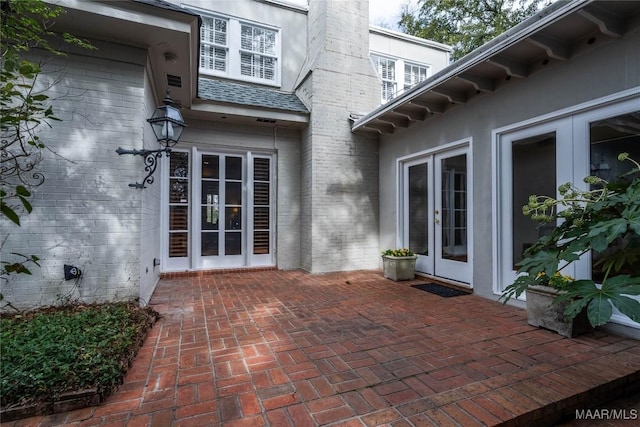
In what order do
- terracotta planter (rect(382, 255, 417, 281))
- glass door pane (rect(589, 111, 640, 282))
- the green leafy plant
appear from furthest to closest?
the green leafy plant < terracotta planter (rect(382, 255, 417, 281)) < glass door pane (rect(589, 111, 640, 282))

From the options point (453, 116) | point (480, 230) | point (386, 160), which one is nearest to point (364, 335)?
point (480, 230)

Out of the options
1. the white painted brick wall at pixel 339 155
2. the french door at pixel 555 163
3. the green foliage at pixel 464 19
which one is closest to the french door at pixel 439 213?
the french door at pixel 555 163

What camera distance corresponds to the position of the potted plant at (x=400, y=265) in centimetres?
525

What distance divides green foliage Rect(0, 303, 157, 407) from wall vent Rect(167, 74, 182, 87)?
10.2ft

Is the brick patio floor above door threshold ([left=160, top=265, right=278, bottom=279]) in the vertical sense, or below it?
below

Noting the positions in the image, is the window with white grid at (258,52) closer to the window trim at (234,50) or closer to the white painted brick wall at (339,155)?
the window trim at (234,50)

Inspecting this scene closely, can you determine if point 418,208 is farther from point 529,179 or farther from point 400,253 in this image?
point 529,179

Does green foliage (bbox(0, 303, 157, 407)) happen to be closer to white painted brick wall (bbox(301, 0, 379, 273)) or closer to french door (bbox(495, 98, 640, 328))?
white painted brick wall (bbox(301, 0, 379, 273))

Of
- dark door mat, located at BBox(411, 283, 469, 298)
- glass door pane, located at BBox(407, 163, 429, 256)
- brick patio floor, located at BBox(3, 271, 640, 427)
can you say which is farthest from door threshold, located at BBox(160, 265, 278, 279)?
dark door mat, located at BBox(411, 283, 469, 298)

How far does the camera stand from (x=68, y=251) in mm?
3379

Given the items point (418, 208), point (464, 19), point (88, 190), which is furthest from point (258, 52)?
point (464, 19)

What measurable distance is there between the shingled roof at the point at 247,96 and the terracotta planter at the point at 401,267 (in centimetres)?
319

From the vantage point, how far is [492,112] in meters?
4.12

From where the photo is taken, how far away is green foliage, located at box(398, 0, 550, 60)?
10.8 m
